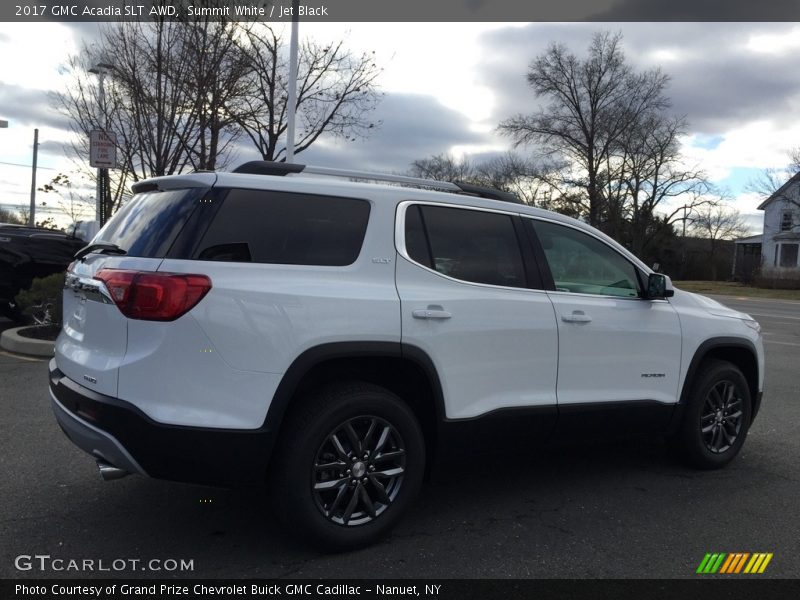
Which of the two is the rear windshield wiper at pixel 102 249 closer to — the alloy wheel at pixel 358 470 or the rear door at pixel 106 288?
the rear door at pixel 106 288

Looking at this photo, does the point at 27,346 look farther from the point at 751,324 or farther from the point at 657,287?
the point at 751,324

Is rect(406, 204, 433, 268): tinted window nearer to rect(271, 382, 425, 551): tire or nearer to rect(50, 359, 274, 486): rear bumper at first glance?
rect(271, 382, 425, 551): tire

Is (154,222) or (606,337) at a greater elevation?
(154,222)

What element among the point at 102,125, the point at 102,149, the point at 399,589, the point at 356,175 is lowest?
the point at 399,589

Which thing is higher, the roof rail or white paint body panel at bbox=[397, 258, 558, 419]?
the roof rail

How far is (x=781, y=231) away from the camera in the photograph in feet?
175

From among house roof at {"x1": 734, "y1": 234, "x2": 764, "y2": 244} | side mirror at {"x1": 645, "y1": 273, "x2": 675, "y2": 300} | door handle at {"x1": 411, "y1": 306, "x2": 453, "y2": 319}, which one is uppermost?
house roof at {"x1": 734, "y1": 234, "x2": 764, "y2": 244}

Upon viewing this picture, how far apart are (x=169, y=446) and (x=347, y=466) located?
0.85 metres

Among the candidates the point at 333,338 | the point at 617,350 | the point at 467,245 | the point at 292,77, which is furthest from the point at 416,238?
the point at 292,77

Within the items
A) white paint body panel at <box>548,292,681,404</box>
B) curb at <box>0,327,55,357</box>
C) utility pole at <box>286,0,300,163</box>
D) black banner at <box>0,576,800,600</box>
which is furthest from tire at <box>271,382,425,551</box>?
utility pole at <box>286,0,300,163</box>

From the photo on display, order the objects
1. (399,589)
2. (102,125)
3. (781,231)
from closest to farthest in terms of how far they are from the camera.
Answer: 1. (399,589)
2. (102,125)
3. (781,231)

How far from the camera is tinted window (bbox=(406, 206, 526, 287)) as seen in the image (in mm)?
3762

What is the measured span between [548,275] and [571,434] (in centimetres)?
97

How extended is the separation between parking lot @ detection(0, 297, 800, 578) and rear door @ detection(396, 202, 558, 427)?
24.4 inches
